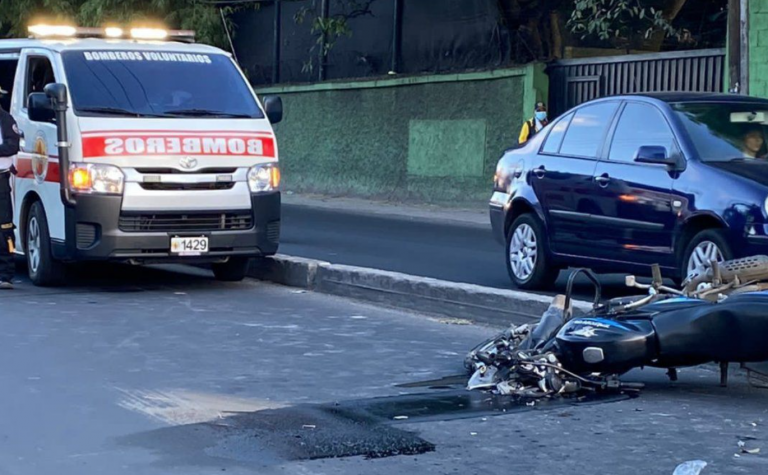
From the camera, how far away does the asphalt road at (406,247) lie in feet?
41.0

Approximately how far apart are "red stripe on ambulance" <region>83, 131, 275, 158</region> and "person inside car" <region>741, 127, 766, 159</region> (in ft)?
13.2

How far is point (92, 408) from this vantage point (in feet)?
22.2

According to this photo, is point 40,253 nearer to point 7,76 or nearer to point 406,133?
point 7,76

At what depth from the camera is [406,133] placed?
82.0 feet

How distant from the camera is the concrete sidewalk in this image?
2080cm

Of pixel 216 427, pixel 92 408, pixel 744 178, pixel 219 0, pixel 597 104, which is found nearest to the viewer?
pixel 216 427

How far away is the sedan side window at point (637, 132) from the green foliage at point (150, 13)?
757 inches

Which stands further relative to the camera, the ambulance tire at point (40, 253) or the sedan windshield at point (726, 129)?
the ambulance tire at point (40, 253)

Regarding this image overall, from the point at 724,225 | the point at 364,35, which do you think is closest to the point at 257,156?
the point at 724,225

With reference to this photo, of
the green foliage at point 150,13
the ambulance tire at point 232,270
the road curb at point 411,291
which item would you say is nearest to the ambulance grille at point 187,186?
the ambulance tire at point 232,270

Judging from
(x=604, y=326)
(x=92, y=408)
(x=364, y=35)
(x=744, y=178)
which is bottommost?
(x=92, y=408)

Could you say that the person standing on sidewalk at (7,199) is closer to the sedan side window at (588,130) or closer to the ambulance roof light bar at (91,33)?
the ambulance roof light bar at (91,33)

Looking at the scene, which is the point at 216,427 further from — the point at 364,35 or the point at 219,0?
the point at 219,0

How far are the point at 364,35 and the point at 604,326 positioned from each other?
802 inches
